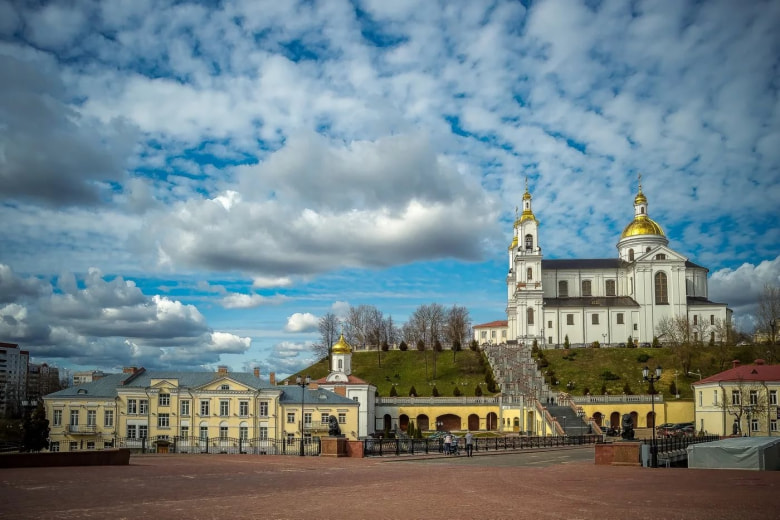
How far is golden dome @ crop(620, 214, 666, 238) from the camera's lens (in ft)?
346

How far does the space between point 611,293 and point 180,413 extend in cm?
6860

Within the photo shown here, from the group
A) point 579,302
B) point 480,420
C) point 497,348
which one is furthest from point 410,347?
point 480,420

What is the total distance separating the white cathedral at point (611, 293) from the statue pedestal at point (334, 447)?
70.1 metres

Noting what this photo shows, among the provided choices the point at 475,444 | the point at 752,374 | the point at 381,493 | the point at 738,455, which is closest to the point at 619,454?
the point at 738,455

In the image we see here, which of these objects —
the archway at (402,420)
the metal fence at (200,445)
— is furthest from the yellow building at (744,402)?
the metal fence at (200,445)

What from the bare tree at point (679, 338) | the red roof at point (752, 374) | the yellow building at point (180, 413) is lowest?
the yellow building at point (180, 413)

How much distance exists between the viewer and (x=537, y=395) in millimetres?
68438

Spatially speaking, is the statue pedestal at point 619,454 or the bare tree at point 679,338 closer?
the statue pedestal at point 619,454

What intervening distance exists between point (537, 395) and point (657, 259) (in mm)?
40528

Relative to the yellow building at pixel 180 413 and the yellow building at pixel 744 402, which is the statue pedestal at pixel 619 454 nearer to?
the yellow building at pixel 744 402

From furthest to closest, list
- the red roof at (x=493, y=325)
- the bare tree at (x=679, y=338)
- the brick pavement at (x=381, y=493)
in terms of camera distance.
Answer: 1. the red roof at (x=493, y=325)
2. the bare tree at (x=679, y=338)
3. the brick pavement at (x=381, y=493)

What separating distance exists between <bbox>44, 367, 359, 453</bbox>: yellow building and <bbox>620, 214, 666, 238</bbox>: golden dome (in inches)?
2451

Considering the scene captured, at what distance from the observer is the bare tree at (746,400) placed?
55.7m

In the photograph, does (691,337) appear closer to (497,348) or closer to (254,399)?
(497,348)
